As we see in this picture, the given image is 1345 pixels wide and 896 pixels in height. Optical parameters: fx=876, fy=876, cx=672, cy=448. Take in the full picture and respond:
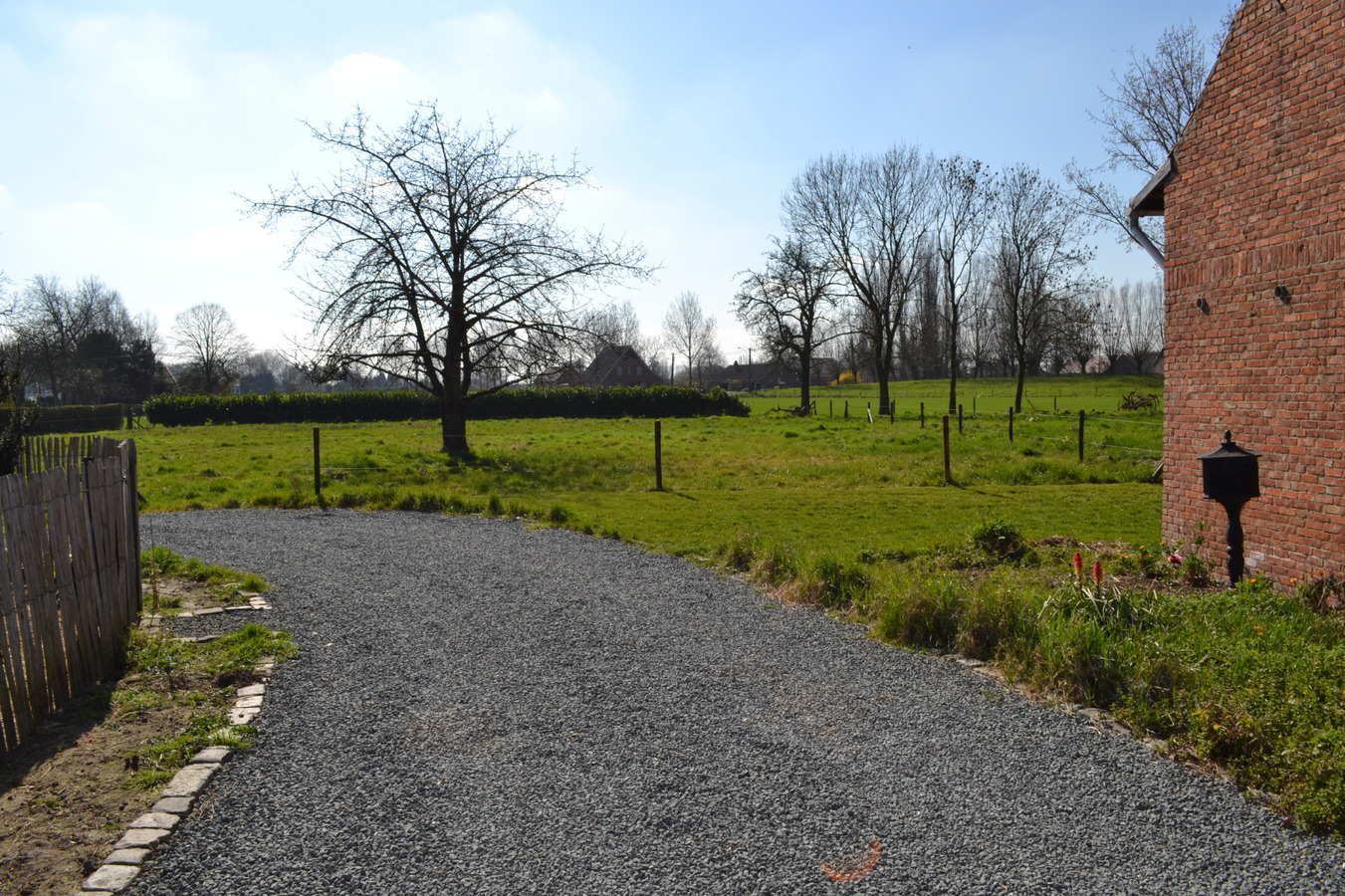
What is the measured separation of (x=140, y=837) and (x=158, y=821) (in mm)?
151

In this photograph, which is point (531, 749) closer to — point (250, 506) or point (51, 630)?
point (51, 630)

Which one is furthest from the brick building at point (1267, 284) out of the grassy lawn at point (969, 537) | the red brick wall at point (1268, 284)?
the grassy lawn at point (969, 537)

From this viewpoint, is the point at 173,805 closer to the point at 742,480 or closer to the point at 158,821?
the point at 158,821

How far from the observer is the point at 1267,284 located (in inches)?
313

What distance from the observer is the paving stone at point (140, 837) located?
145 inches

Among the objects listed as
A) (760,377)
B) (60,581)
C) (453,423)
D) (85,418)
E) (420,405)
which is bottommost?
(60,581)

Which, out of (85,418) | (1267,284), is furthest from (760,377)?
(1267,284)

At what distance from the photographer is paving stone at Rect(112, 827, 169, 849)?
3691 millimetres

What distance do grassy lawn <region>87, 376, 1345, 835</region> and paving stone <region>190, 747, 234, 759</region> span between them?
461 cm

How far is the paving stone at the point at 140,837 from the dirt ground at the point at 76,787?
59mm

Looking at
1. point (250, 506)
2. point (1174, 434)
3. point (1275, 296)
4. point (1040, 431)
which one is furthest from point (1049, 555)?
point (1040, 431)

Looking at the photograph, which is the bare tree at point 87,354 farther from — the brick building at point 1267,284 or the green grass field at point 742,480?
the brick building at point 1267,284

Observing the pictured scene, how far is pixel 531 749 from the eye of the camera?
15.5ft

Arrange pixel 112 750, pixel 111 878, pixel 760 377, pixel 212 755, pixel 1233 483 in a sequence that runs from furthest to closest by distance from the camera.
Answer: pixel 760 377 → pixel 1233 483 → pixel 112 750 → pixel 212 755 → pixel 111 878
